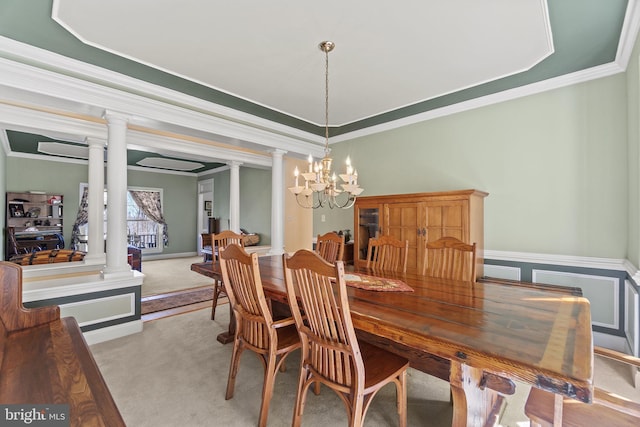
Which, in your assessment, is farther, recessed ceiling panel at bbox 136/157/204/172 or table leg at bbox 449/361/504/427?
recessed ceiling panel at bbox 136/157/204/172

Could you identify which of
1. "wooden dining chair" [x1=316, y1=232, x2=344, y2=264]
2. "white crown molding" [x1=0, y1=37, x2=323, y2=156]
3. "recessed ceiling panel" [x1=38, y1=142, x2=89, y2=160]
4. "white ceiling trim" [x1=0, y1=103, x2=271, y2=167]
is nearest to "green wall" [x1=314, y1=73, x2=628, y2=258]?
"wooden dining chair" [x1=316, y1=232, x2=344, y2=264]

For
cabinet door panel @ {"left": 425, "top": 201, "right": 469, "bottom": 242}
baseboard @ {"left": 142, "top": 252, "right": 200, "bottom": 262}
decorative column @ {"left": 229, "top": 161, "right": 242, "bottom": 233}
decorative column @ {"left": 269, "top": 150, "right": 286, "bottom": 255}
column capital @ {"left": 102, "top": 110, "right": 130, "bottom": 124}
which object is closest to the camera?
column capital @ {"left": 102, "top": 110, "right": 130, "bottom": 124}

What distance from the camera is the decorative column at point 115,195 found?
9.63 ft

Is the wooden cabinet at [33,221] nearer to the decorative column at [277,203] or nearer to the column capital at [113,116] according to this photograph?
the column capital at [113,116]

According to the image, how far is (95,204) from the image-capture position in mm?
4289


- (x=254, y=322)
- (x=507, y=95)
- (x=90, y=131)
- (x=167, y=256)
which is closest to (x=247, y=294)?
(x=254, y=322)

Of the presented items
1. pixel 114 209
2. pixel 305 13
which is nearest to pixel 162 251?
pixel 114 209

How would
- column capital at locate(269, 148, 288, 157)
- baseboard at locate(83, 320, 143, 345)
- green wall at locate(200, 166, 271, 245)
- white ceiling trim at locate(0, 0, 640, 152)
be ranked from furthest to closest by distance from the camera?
1. green wall at locate(200, 166, 271, 245)
2. column capital at locate(269, 148, 288, 157)
3. baseboard at locate(83, 320, 143, 345)
4. white ceiling trim at locate(0, 0, 640, 152)

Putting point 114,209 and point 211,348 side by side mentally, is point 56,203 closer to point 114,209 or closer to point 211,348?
point 114,209

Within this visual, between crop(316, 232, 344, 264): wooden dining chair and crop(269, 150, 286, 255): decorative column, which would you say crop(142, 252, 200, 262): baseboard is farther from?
crop(316, 232, 344, 264): wooden dining chair

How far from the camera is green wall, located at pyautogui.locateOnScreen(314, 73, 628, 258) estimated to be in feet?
8.74

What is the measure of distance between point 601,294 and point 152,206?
9.20 m

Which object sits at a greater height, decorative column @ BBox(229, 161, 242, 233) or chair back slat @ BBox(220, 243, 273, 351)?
decorative column @ BBox(229, 161, 242, 233)

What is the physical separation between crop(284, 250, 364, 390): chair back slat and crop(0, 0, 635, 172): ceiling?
1726 mm
